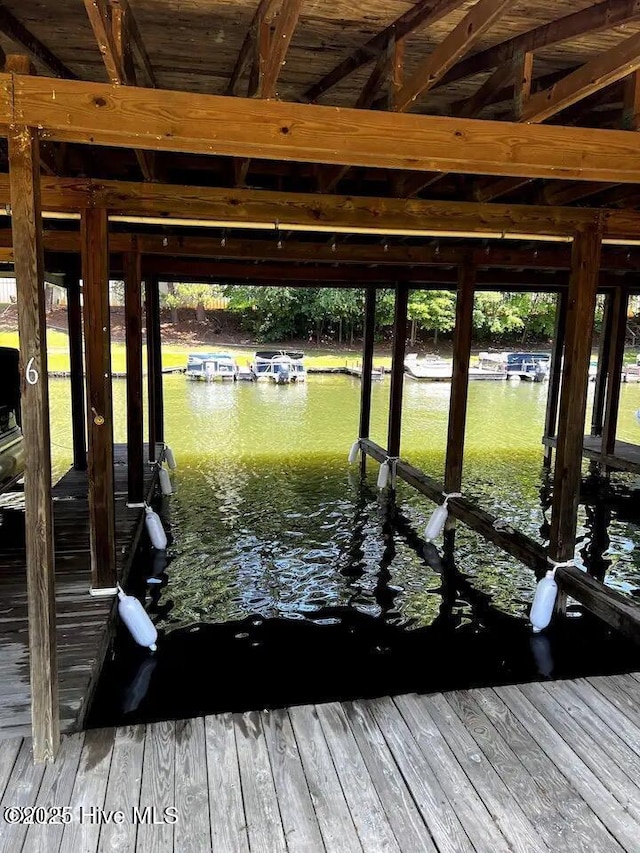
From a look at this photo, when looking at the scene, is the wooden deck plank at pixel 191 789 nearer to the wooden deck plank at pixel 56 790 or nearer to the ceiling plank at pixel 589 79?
the wooden deck plank at pixel 56 790

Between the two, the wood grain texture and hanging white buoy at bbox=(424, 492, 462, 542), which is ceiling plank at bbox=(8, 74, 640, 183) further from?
hanging white buoy at bbox=(424, 492, 462, 542)

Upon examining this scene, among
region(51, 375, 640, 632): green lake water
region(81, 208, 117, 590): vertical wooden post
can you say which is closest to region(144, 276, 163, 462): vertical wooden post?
region(51, 375, 640, 632): green lake water

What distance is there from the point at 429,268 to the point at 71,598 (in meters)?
5.64

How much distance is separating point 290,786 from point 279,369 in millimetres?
16724

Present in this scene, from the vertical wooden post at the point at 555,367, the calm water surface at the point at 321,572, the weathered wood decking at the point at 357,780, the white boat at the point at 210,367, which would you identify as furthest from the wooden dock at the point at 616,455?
the white boat at the point at 210,367

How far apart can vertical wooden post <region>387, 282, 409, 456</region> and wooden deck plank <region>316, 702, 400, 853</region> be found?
5212 millimetres

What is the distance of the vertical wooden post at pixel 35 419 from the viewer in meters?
2.01

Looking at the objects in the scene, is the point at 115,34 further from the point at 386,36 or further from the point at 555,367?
the point at 555,367

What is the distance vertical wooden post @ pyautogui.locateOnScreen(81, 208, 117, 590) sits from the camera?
11.0 ft

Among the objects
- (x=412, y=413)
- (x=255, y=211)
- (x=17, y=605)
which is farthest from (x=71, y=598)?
(x=412, y=413)

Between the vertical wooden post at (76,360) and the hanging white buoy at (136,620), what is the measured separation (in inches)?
146

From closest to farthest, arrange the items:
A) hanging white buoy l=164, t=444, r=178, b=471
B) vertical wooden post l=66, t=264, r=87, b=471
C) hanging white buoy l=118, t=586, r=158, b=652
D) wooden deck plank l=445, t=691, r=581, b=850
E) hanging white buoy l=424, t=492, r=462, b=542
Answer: wooden deck plank l=445, t=691, r=581, b=850 < hanging white buoy l=118, t=586, r=158, b=652 < hanging white buoy l=424, t=492, r=462, b=542 < vertical wooden post l=66, t=264, r=87, b=471 < hanging white buoy l=164, t=444, r=178, b=471

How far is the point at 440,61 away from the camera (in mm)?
1954

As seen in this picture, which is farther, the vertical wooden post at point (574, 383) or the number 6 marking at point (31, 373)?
the vertical wooden post at point (574, 383)
